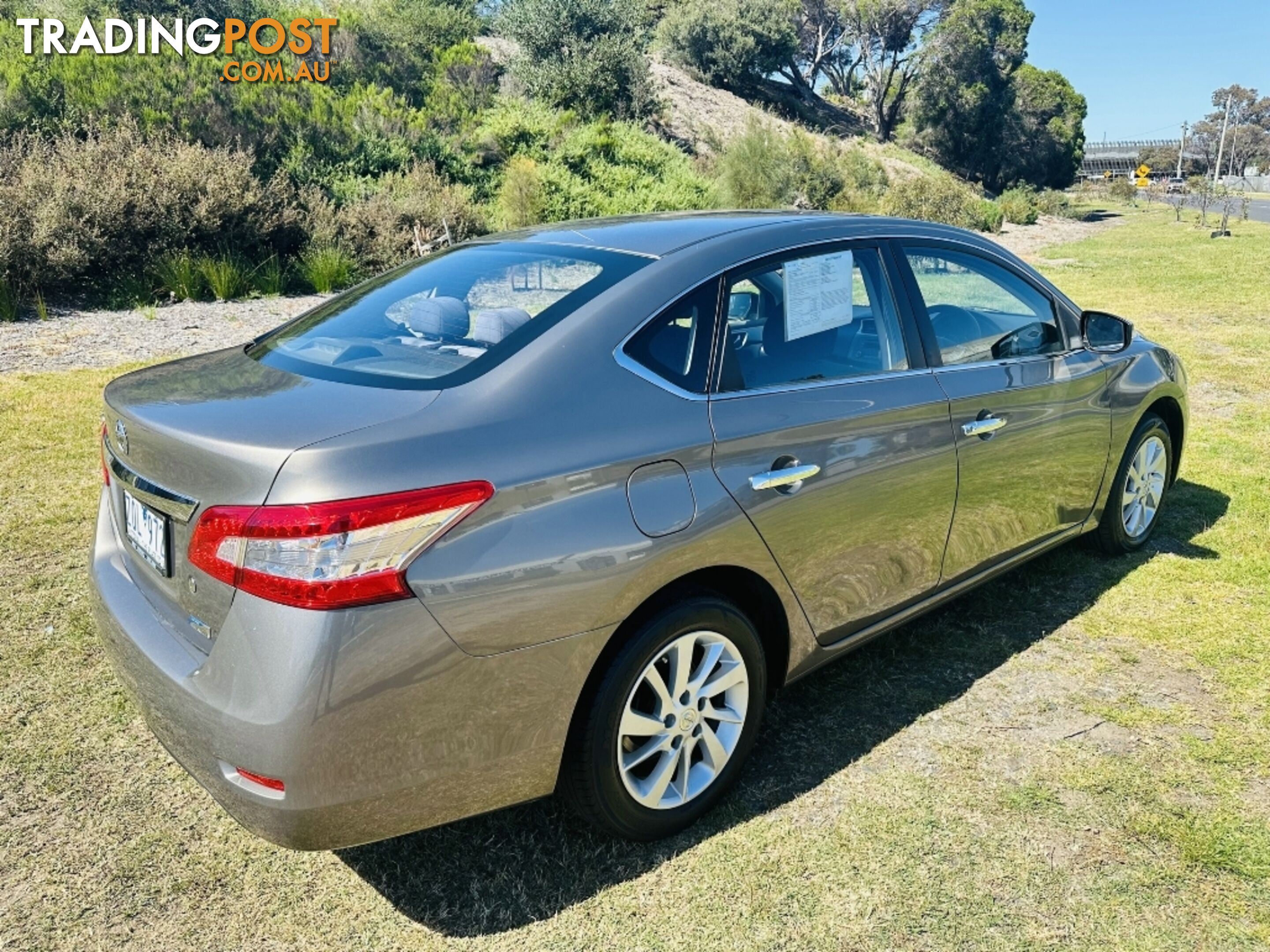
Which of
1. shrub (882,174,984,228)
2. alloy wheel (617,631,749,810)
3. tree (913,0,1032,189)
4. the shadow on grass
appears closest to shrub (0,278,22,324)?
the shadow on grass

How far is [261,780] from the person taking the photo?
6.70 ft

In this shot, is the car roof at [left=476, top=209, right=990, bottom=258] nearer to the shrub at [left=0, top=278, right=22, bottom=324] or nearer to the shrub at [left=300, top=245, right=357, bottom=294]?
the shrub at [left=0, top=278, right=22, bottom=324]

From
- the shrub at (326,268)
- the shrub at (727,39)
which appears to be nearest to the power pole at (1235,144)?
the shrub at (727,39)

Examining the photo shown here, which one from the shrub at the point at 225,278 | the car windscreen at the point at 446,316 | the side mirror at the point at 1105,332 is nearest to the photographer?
the car windscreen at the point at 446,316

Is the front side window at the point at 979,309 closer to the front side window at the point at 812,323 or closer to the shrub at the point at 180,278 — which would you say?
the front side window at the point at 812,323

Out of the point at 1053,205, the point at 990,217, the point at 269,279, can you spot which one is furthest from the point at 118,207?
the point at 1053,205

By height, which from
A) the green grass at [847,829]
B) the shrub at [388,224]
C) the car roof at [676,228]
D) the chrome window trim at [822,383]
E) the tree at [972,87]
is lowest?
the green grass at [847,829]

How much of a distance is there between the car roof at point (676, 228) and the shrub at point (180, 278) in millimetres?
9560

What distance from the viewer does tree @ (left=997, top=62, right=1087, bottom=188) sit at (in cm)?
4628

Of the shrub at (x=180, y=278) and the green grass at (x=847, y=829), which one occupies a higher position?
the shrub at (x=180, y=278)

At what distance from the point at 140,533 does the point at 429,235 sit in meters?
12.6

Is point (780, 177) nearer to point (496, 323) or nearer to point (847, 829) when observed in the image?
point (496, 323)

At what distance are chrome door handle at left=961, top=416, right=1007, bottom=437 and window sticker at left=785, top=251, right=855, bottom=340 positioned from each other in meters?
0.58

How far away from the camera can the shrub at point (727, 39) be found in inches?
1556
